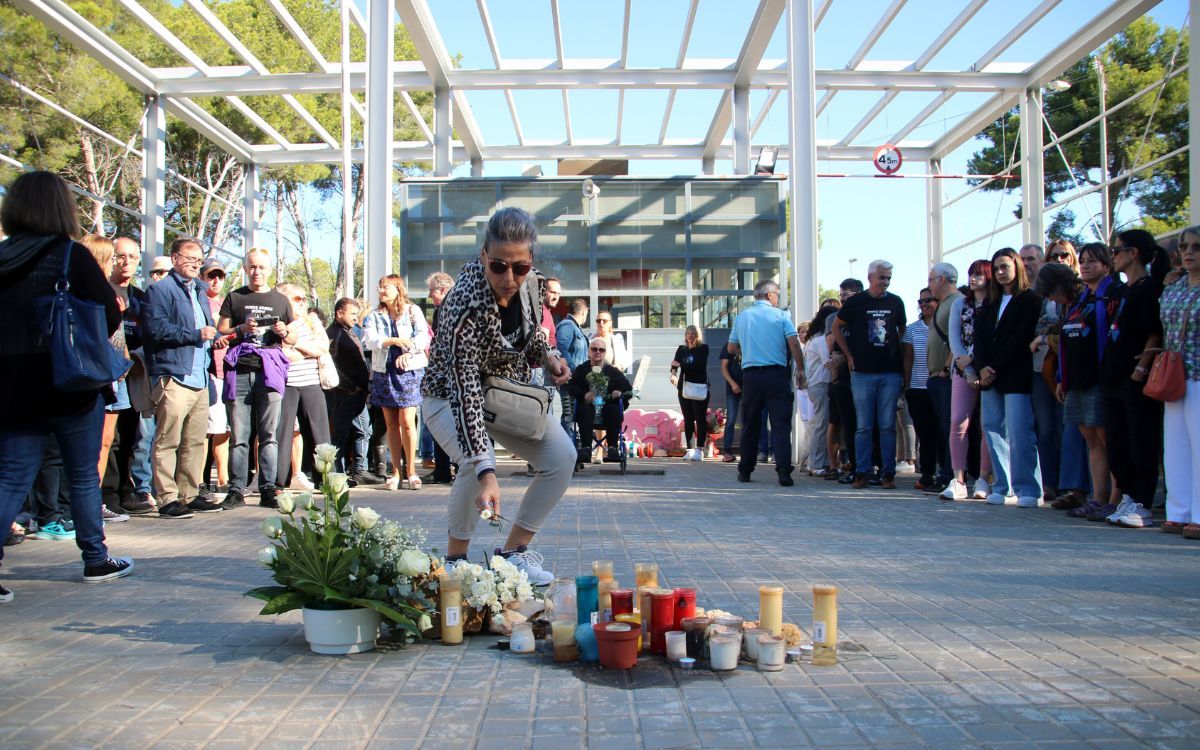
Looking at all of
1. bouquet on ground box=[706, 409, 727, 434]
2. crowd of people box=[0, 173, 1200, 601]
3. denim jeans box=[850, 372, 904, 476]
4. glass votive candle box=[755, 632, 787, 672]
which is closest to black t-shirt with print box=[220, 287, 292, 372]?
crowd of people box=[0, 173, 1200, 601]

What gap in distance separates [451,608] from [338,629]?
44 cm

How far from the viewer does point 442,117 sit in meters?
19.3

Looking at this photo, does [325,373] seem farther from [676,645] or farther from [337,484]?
[676,645]

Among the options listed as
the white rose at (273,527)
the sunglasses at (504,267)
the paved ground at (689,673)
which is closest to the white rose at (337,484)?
the white rose at (273,527)

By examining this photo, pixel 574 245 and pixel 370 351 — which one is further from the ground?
pixel 574 245

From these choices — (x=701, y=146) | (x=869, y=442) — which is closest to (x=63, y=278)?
(x=869, y=442)

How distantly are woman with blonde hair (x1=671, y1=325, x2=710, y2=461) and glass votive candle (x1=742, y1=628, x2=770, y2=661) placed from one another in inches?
467

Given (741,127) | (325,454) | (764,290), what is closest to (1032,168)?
(741,127)

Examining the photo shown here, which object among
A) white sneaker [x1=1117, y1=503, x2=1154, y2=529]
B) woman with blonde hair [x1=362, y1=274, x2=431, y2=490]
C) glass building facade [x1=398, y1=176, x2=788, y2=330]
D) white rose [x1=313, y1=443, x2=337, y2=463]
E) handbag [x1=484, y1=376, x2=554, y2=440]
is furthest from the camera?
glass building facade [x1=398, y1=176, x2=788, y2=330]

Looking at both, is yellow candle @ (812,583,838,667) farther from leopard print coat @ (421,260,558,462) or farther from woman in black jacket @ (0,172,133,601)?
woman in black jacket @ (0,172,133,601)

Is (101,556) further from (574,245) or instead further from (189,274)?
(574,245)

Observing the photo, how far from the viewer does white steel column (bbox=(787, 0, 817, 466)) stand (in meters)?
14.6

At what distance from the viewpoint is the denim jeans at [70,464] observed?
464cm

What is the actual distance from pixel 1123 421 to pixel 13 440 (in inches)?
285
